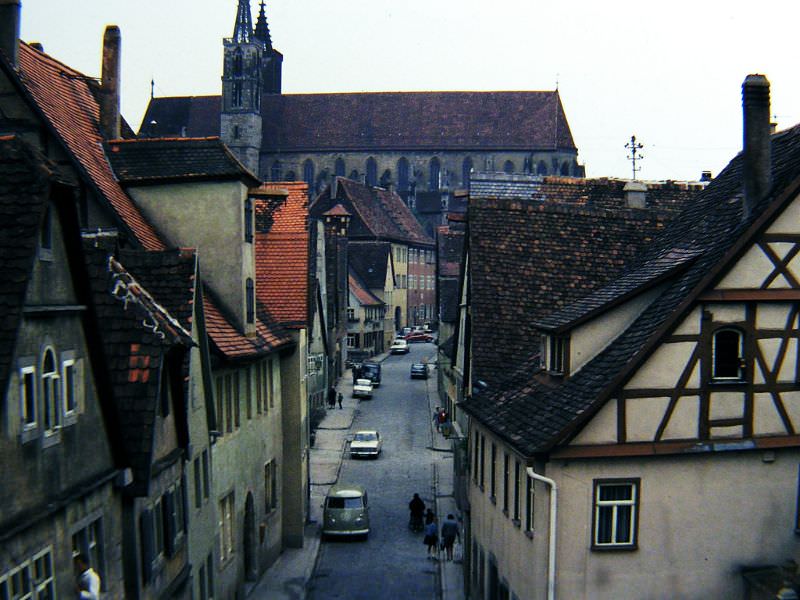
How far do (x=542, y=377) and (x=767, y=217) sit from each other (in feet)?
17.6

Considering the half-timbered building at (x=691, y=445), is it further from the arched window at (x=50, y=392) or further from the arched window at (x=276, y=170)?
the arched window at (x=276, y=170)

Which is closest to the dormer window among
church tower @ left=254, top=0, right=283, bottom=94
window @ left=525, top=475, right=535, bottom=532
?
window @ left=525, top=475, right=535, bottom=532

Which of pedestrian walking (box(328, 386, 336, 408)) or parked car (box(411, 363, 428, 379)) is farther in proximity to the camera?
parked car (box(411, 363, 428, 379))

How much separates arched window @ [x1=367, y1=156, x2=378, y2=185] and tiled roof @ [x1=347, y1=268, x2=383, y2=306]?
133 ft

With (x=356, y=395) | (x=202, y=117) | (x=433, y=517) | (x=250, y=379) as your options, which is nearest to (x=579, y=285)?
(x=250, y=379)

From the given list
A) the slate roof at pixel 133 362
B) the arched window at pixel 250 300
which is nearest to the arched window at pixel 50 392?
the slate roof at pixel 133 362

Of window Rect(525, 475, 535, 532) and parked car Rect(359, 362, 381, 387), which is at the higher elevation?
window Rect(525, 475, 535, 532)

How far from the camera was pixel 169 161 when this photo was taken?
24.9 metres

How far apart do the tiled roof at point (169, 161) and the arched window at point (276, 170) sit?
106 m

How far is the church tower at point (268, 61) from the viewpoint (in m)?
136

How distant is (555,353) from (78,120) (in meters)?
12.2

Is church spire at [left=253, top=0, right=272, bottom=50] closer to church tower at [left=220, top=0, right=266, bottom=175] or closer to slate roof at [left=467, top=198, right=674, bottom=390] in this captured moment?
church tower at [left=220, top=0, right=266, bottom=175]

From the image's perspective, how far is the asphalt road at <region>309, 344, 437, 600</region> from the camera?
27.1 meters

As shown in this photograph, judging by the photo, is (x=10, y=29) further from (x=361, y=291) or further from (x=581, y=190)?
(x=361, y=291)
